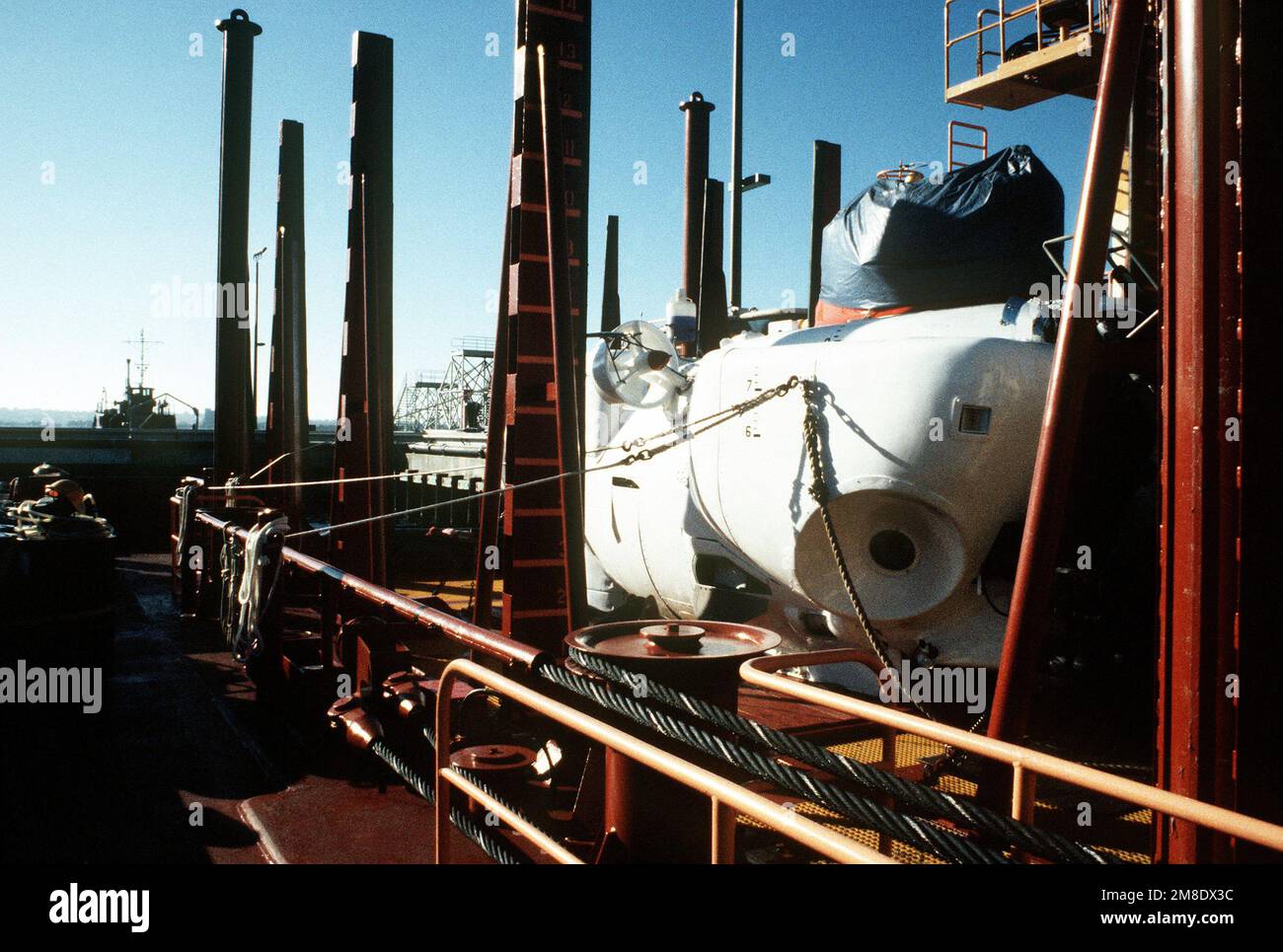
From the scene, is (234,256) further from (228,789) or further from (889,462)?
(889,462)

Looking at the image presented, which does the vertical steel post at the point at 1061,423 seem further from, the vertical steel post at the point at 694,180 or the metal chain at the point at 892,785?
the vertical steel post at the point at 694,180

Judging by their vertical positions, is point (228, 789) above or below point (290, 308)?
below

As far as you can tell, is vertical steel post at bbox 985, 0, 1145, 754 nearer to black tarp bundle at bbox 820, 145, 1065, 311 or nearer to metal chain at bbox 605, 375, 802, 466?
metal chain at bbox 605, 375, 802, 466

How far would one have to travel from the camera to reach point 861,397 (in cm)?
555

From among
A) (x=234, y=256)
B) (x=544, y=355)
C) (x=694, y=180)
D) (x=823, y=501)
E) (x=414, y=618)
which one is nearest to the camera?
(x=414, y=618)

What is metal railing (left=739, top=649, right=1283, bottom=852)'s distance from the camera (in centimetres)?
175

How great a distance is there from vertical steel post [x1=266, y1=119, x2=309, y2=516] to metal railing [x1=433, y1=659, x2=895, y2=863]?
8621 millimetres

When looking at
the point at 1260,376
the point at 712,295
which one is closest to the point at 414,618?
the point at 1260,376

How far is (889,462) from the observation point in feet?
17.8

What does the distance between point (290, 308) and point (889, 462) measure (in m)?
9.36

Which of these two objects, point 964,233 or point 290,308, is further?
point 290,308

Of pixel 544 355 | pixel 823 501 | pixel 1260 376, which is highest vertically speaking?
pixel 544 355
